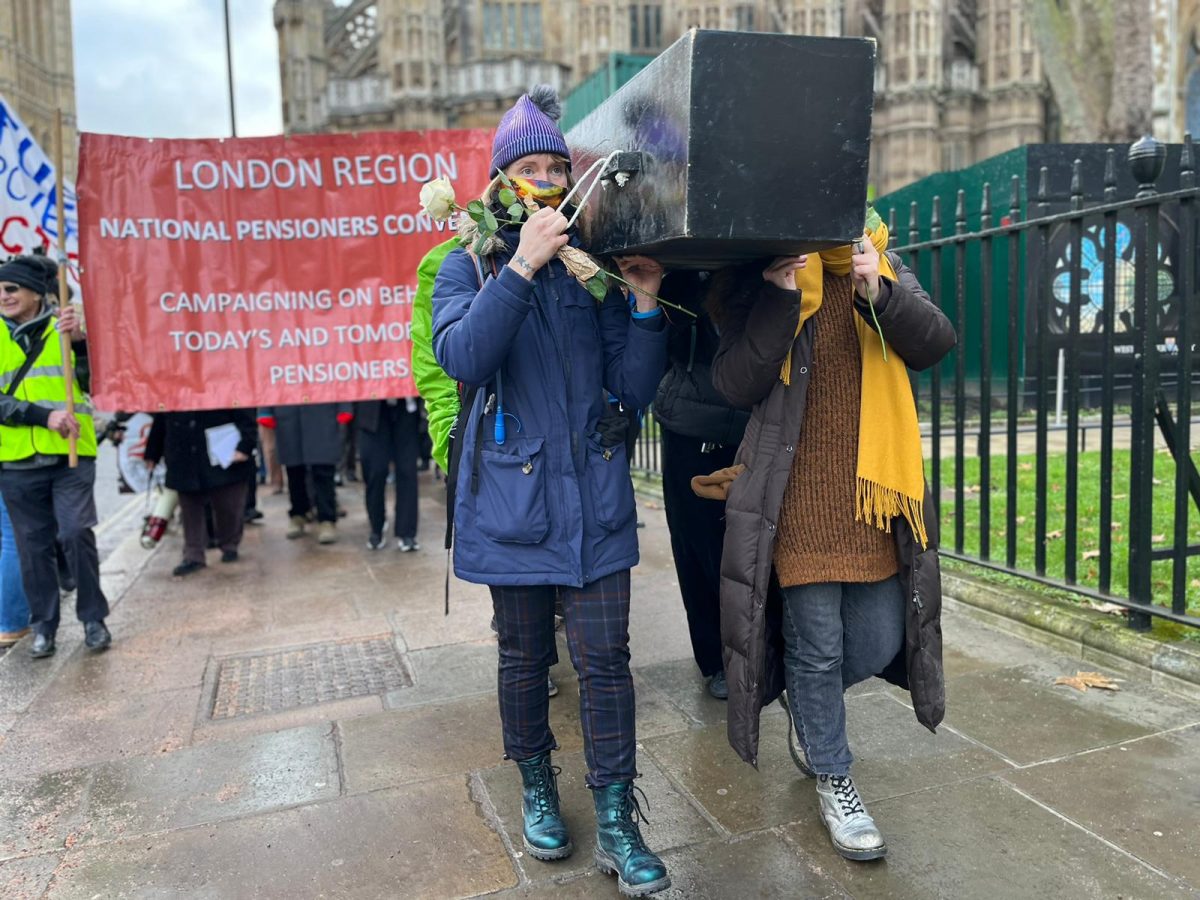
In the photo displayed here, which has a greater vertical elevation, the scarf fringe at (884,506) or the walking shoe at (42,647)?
the scarf fringe at (884,506)

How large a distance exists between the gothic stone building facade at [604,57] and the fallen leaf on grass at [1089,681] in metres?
35.6

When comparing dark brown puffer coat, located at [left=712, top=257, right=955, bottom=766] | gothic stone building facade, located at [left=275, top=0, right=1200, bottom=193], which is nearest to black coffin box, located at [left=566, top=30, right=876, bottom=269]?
dark brown puffer coat, located at [left=712, top=257, right=955, bottom=766]

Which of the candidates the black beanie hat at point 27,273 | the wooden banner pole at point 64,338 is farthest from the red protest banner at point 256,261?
the wooden banner pole at point 64,338

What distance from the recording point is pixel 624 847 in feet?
8.16

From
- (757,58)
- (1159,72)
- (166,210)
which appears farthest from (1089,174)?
(1159,72)

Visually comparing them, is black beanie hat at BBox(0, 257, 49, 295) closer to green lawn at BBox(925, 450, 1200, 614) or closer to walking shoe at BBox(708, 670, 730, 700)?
walking shoe at BBox(708, 670, 730, 700)

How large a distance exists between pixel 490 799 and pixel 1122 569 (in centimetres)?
356

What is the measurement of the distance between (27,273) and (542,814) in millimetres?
3895

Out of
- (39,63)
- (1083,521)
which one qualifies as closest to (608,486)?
(1083,521)

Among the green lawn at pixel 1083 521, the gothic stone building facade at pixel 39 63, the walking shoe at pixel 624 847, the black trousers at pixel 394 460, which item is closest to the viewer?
the walking shoe at pixel 624 847

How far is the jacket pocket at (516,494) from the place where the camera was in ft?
8.24

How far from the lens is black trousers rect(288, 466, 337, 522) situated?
305 inches

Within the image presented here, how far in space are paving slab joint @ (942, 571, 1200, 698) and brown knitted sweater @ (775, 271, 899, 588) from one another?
171 centimetres

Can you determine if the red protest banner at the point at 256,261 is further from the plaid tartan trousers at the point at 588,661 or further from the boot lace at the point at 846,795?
the boot lace at the point at 846,795
